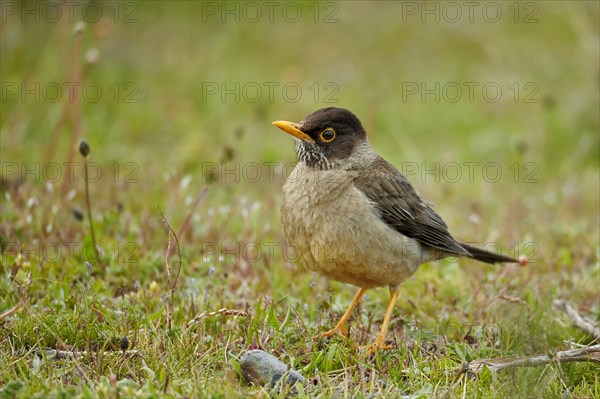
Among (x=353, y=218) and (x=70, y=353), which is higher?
(x=353, y=218)

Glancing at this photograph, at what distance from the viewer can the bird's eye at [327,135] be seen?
18.0 feet

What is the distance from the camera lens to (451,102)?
11.5 meters

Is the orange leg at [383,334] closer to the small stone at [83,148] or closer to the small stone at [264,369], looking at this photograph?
the small stone at [264,369]

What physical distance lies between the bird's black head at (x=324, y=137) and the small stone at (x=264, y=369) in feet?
5.52

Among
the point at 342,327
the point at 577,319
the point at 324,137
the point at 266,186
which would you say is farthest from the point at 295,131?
the point at 266,186

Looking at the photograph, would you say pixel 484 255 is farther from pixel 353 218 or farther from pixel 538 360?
pixel 538 360

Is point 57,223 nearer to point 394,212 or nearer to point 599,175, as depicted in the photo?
point 394,212

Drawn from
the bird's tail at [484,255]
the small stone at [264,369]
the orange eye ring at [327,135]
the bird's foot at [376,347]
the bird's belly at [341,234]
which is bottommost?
the bird's foot at [376,347]

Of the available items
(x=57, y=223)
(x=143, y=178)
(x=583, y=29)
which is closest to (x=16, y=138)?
(x=143, y=178)

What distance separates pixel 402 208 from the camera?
18.0 ft

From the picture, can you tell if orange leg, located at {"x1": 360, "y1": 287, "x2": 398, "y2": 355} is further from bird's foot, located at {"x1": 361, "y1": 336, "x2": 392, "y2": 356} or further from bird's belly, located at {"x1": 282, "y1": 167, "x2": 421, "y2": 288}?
bird's belly, located at {"x1": 282, "y1": 167, "x2": 421, "y2": 288}

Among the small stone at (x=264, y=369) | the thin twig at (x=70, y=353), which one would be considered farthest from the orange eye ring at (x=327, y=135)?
the thin twig at (x=70, y=353)

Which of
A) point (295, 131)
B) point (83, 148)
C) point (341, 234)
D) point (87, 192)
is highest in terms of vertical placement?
point (295, 131)

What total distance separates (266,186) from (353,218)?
11.5ft
